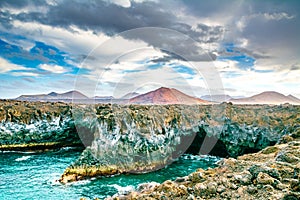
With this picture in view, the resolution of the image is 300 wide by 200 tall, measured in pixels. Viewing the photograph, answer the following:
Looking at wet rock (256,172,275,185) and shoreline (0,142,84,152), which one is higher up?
wet rock (256,172,275,185)

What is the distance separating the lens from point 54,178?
35.6 metres

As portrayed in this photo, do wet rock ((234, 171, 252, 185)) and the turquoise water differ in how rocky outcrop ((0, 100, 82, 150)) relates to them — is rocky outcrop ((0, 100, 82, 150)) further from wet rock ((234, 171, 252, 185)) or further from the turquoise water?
wet rock ((234, 171, 252, 185))

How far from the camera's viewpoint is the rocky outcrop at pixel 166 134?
38844 millimetres

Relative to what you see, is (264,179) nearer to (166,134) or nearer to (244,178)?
(244,178)

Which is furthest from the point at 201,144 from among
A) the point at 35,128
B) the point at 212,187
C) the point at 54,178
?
the point at 212,187

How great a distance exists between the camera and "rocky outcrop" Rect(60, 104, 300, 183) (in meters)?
38.8

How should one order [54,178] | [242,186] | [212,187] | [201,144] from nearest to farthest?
[212,187] < [242,186] < [54,178] < [201,144]

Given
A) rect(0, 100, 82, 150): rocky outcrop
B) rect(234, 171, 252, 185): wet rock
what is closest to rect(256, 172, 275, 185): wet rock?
rect(234, 171, 252, 185): wet rock

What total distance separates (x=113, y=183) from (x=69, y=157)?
62.0 feet

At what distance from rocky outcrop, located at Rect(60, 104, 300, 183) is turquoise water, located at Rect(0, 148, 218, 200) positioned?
2.01 m

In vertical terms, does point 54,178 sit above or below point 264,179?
below

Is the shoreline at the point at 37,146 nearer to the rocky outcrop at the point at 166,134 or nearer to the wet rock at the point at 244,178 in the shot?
the rocky outcrop at the point at 166,134

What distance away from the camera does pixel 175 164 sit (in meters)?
44.9

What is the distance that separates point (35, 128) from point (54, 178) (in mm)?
28862
